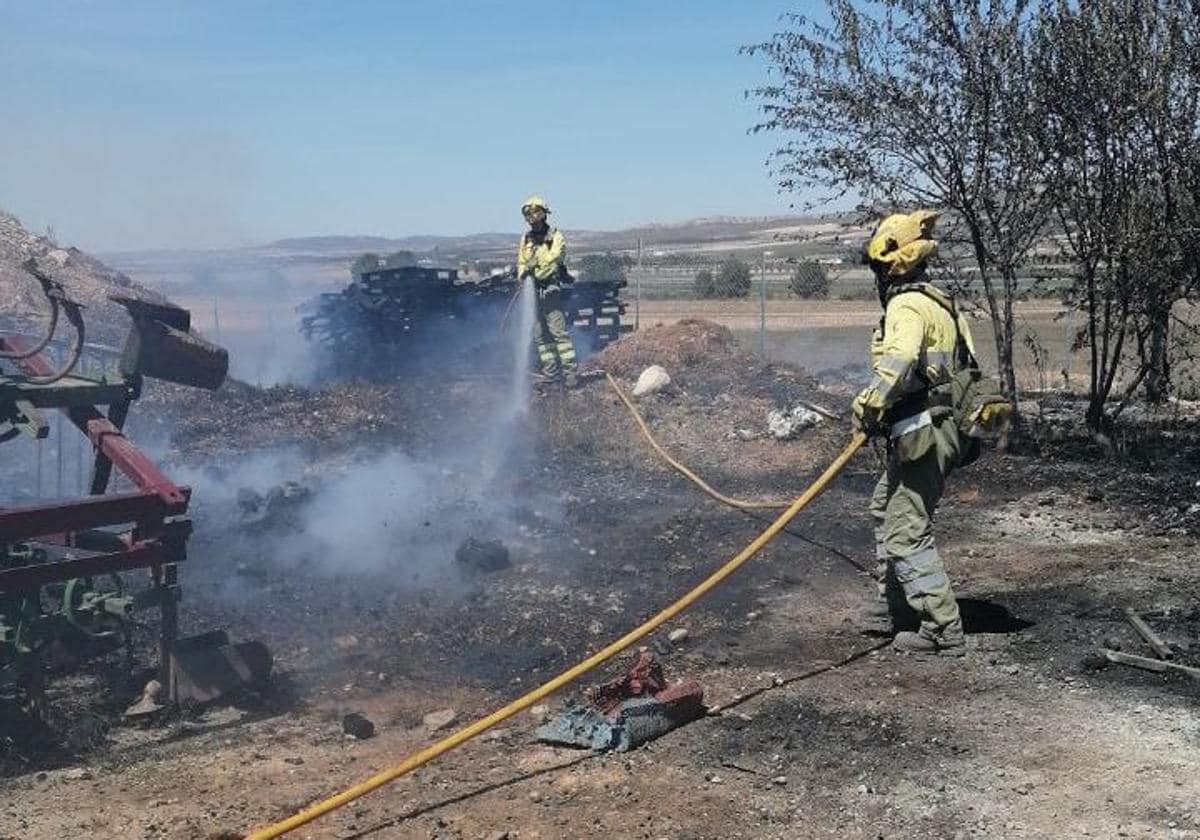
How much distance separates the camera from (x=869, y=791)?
4.15 metres

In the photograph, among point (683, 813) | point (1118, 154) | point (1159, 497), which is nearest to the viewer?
point (683, 813)

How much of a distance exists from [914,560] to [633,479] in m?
5.13

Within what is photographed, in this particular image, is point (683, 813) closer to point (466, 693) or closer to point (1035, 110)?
point (466, 693)

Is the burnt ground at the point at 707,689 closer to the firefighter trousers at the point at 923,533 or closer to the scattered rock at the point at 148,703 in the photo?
the scattered rock at the point at 148,703

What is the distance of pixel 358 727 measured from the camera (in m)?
5.06

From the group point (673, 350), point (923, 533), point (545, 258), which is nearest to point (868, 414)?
point (923, 533)

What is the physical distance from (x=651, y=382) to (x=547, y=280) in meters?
1.80

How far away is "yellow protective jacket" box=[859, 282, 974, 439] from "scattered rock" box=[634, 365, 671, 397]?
316 inches

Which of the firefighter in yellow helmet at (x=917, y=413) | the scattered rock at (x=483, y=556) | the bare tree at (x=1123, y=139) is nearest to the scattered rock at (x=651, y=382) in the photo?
the bare tree at (x=1123, y=139)

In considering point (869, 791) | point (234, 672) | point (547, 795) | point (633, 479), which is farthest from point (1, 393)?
point (633, 479)

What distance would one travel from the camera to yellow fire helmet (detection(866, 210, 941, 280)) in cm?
540

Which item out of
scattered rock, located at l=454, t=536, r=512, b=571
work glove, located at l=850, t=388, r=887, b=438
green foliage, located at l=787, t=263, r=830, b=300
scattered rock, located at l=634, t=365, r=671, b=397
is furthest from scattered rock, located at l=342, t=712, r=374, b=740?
green foliage, located at l=787, t=263, r=830, b=300

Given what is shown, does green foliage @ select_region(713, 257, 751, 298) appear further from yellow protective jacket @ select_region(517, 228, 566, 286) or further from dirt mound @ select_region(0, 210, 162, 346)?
yellow protective jacket @ select_region(517, 228, 566, 286)

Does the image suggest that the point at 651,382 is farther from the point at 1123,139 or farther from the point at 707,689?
the point at 707,689
